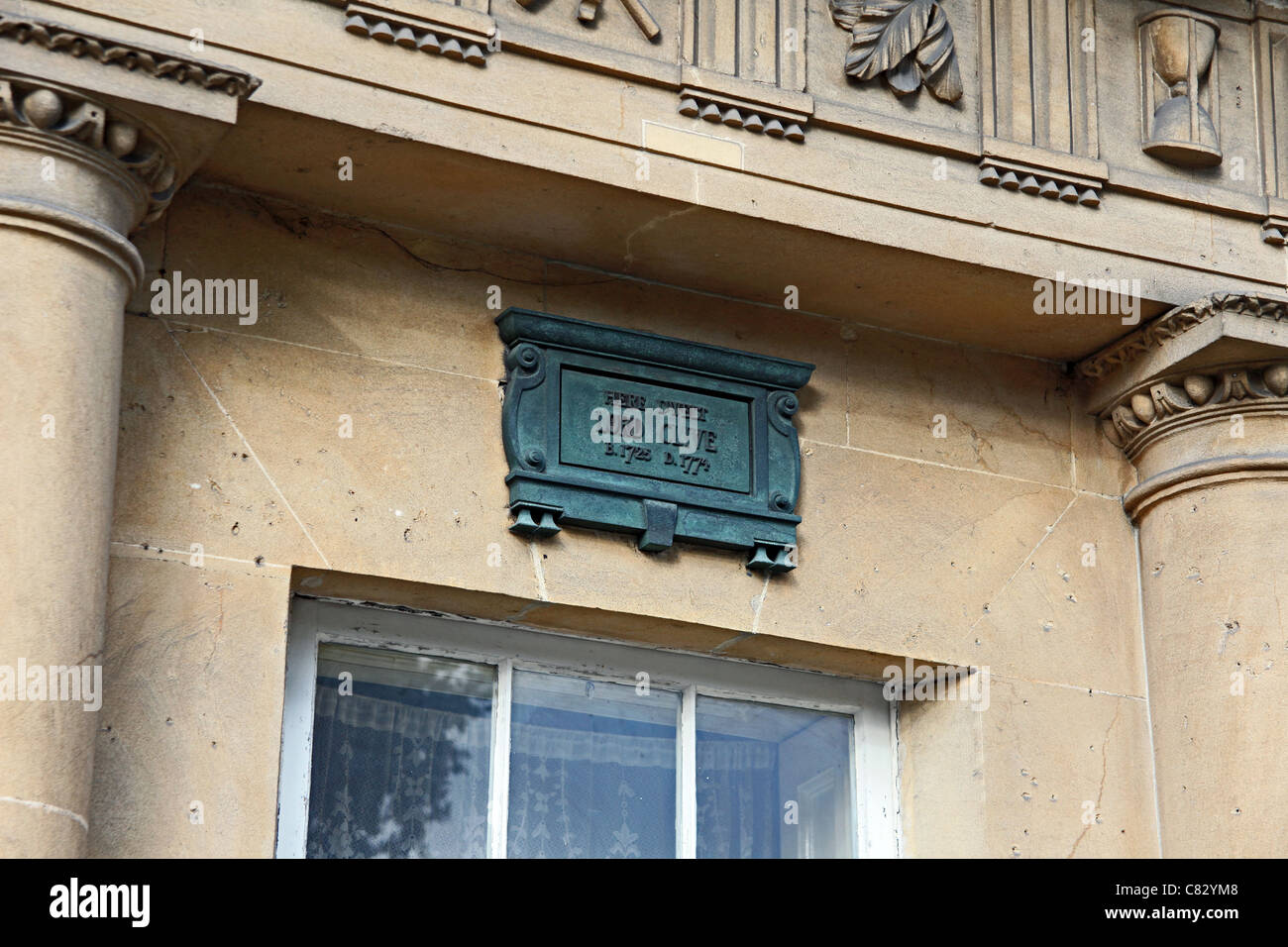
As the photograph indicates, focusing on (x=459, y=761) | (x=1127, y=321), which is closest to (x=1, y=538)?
(x=459, y=761)

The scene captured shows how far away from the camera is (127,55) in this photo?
4.70 m

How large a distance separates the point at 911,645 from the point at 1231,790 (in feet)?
3.04

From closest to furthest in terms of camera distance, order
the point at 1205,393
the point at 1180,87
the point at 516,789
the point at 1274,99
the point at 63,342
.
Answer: the point at 63,342 → the point at 516,789 → the point at 1205,393 → the point at 1180,87 → the point at 1274,99

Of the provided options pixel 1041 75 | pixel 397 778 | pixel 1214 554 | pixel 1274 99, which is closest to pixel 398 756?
pixel 397 778

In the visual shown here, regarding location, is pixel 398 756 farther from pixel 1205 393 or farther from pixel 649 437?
pixel 1205 393

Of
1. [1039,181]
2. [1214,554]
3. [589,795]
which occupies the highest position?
[1039,181]

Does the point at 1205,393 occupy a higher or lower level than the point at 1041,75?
lower

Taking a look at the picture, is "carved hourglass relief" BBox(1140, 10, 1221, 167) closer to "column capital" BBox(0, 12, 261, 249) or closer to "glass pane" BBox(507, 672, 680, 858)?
"glass pane" BBox(507, 672, 680, 858)

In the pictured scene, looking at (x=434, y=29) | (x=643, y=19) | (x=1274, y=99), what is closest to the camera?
(x=434, y=29)

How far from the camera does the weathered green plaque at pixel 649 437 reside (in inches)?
213

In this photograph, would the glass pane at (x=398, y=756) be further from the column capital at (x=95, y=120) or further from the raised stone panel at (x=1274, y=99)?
the raised stone panel at (x=1274, y=99)

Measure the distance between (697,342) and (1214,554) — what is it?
1563mm

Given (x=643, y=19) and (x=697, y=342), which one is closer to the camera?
(x=643, y=19)

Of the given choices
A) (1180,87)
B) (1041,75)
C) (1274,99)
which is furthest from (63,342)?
(1274,99)
